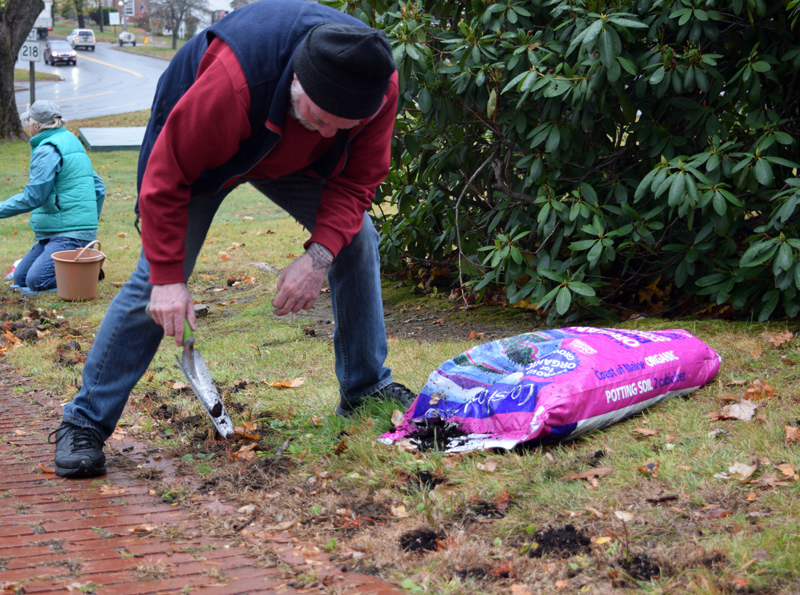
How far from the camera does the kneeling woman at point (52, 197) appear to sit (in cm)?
631

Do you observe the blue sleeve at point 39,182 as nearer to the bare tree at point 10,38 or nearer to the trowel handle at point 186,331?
the trowel handle at point 186,331

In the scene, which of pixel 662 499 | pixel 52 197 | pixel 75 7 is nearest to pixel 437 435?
pixel 662 499

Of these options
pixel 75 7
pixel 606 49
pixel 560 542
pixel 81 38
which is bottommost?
pixel 560 542

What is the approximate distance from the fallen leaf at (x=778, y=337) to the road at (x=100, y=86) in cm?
→ 2290

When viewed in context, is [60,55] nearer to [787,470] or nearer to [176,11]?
[176,11]

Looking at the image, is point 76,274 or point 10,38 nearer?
point 76,274

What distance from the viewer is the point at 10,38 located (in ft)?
56.3

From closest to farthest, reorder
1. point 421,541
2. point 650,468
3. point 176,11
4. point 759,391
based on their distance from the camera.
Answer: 1. point 421,541
2. point 650,468
3. point 759,391
4. point 176,11

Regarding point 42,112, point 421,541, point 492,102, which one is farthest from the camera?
point 42,112

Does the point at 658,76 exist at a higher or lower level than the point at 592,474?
higher

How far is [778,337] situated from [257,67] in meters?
2.90

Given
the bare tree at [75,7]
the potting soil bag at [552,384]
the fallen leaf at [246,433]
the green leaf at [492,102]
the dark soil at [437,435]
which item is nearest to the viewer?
the potting soil bag at [552,384]

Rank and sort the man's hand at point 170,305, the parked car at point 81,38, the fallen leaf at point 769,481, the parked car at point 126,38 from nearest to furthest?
1. the fallen leaf at point 769,481
2. the man's hand at point 170,305
3. the parked car at point 81,38
4. the parked car at point 126,38

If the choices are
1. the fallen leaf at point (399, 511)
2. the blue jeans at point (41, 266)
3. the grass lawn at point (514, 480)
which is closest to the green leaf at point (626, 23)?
the grass lawn at point (514, 480)
